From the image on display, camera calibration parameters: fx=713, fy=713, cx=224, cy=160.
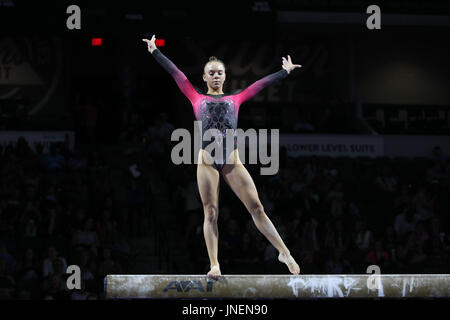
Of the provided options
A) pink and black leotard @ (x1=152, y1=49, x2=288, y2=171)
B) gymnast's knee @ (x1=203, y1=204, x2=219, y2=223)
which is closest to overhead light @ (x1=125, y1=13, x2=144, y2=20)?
pink and black leotard @ (x1=152, y1=49, x2=288, y2=171)

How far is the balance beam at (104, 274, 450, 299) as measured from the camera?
6.41m

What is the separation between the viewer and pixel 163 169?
1431cm

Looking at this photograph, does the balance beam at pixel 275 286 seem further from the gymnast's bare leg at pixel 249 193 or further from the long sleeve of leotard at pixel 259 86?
the long sleeve of leotard at pixel 259 86

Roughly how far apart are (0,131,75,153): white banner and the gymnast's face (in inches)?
342

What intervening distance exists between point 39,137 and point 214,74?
9.21m

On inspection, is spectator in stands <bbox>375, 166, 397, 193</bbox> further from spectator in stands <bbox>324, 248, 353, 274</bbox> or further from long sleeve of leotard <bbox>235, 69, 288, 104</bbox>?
long sleeve of leotard <bbox>235, 69, 288, 104</bbox>

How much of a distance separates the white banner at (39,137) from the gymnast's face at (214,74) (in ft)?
28.5

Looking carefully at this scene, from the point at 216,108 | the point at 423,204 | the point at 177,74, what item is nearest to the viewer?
the point at 216,108

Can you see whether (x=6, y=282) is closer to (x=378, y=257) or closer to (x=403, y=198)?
(x=378, y=257)

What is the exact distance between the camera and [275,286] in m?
6.50

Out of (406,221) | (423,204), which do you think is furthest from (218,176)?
(423,204)

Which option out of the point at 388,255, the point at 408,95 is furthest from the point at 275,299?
the point at 408,95

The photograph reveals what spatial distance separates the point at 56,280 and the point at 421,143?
403 inches

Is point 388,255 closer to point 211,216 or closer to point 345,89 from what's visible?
point 211,216
